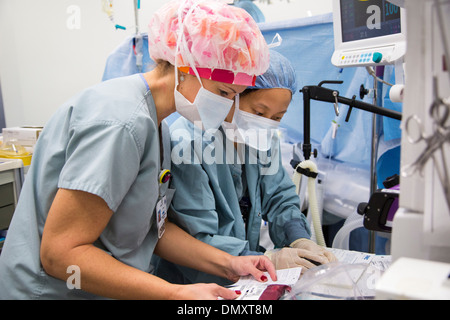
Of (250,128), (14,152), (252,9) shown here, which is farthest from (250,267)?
(14,152)

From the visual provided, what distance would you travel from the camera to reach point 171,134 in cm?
133

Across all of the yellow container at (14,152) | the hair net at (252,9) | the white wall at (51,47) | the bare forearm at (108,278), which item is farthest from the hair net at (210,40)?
the white wall at (51,47)

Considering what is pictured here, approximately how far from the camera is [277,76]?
1.40m

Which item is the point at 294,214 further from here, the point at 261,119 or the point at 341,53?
the point at 341,53

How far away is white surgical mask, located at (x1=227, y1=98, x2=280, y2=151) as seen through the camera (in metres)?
1.38

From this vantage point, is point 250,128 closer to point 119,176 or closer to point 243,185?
point 243,185

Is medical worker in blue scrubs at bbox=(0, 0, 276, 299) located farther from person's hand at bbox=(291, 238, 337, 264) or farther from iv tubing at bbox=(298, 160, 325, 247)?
iv tubing at bbox=(298, 160, 325, 247)

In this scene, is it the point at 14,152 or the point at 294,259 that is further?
the point at 14,152

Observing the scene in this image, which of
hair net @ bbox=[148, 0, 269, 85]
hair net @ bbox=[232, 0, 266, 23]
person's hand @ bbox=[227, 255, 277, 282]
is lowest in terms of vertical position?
person's hand @ bbox=[227, 255, 277, 282]

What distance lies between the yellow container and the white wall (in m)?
0.94

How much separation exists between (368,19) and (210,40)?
0.95 meters

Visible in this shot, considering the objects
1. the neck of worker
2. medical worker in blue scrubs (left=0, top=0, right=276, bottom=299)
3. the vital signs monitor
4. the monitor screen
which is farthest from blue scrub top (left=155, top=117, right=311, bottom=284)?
the monitor screen

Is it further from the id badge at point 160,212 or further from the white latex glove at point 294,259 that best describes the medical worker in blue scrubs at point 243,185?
the id badge at point 160,212
